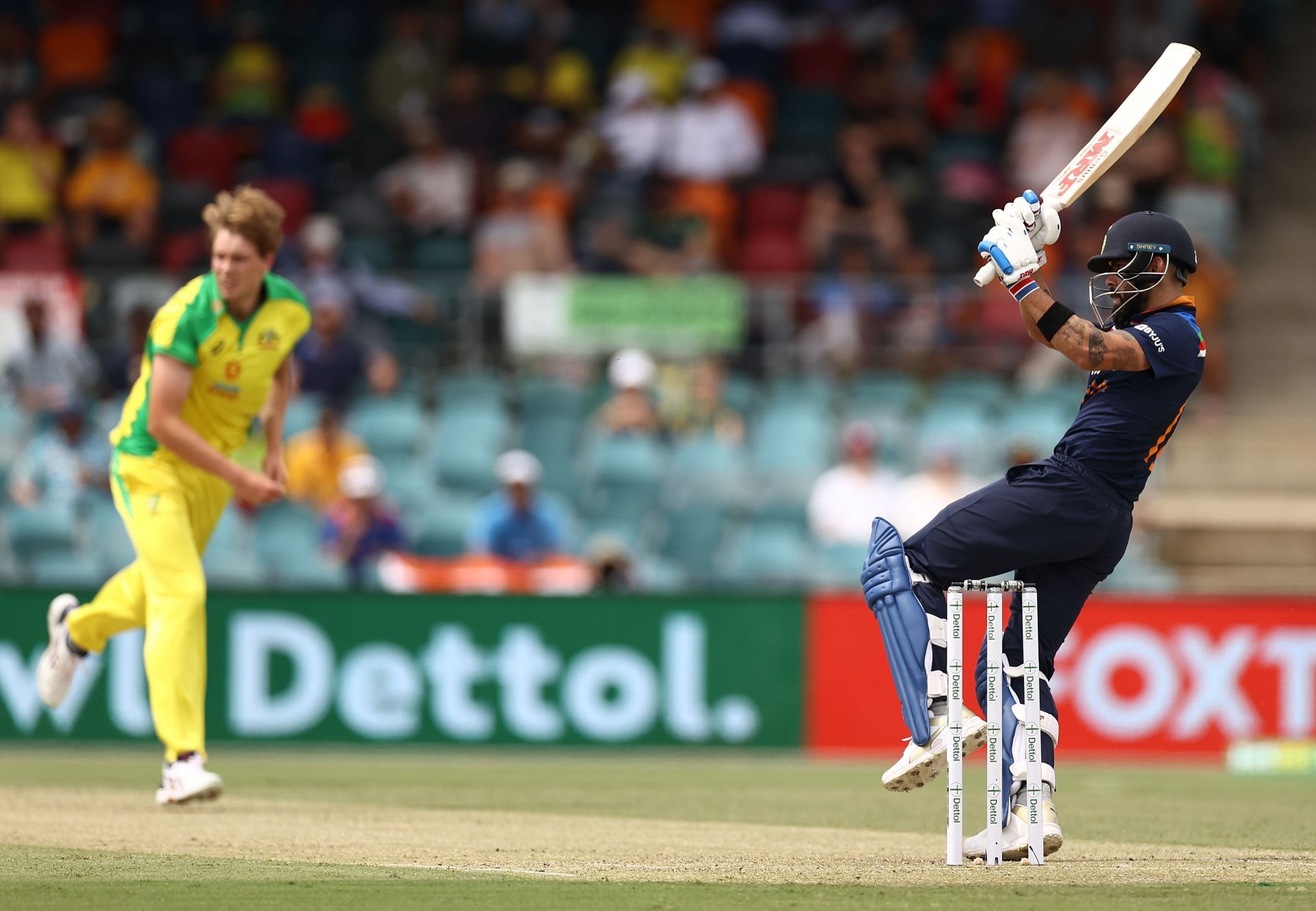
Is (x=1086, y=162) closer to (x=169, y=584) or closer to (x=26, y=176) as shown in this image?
(x=169, y=584)

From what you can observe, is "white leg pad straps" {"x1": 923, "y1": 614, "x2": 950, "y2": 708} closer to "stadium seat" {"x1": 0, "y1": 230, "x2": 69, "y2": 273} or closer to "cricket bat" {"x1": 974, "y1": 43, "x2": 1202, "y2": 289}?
"cricket bat" {"x1": 974, "y1": 43, "x2": 1202, "y2": 289}

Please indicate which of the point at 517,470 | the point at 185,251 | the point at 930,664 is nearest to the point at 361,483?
the point at 517,470

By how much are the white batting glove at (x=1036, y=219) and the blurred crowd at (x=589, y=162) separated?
7703mm

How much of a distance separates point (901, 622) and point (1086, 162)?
1.65 m

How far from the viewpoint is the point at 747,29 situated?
59.4 ft

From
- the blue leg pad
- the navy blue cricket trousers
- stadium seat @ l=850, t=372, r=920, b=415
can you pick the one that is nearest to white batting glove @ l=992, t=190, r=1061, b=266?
the navy blue cricket trousers

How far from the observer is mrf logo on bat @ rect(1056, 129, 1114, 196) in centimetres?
652

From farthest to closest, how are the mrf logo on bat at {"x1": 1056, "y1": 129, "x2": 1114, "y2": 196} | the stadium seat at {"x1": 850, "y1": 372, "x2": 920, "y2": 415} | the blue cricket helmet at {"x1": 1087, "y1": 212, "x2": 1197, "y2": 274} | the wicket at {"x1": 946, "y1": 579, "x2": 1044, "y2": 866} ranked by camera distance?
the stadium seat at {"x1": 850, "y1": 372, "x2": 920, "y2": 415}, the mrf logo on bat at {"x1": 1056, "y1": 129, "x2": 1114, "y2": 196}, the blue cricket helmet at {"x1": 1087, "y1": 212, "x2": 1197, "y2": 274}, the wicket at {"x1": 946, "y1": 579, "x2": 1044, "y2": 866}

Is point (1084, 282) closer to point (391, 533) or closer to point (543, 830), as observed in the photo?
point (391, 533)

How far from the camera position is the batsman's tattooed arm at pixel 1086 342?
19.9 ft

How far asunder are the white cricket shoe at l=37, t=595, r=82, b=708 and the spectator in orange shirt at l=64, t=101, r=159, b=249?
26.9 ft

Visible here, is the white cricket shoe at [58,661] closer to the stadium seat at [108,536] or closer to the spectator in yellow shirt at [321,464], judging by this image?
the stadium seat at [108,536]

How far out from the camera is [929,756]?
6102 mm

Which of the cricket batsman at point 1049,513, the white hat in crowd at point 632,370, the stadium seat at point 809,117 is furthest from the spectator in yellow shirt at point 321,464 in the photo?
the cricket batsman at point 1049,513
